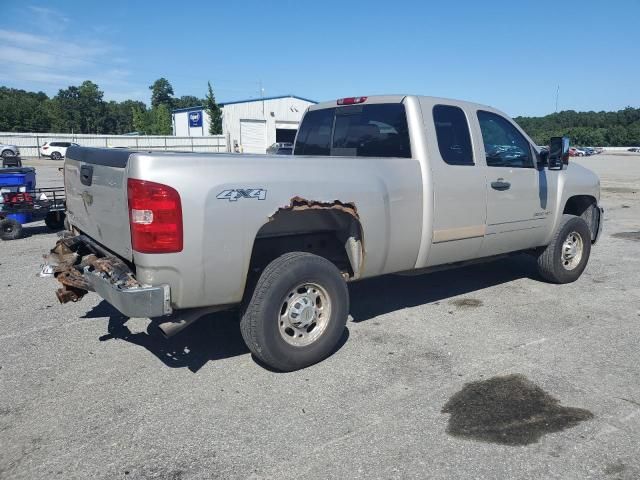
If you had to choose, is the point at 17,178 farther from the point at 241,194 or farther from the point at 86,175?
the point at 241,194

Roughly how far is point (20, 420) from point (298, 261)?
2.07 metres

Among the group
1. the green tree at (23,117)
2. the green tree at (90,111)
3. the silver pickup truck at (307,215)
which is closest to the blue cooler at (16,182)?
the silver pickup truck at (307,215)

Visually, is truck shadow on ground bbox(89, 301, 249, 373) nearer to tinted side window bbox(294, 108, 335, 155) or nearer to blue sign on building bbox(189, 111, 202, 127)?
tinted side window bbox(294, 108, 335, 155)

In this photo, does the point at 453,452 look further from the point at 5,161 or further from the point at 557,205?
the point at 5,161

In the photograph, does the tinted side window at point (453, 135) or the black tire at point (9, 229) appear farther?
the black tire at point (9, 229)

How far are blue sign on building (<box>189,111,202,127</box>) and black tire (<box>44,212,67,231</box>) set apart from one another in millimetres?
42300

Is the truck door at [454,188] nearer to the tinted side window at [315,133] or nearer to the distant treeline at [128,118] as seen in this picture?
the tinted side window at [315,133]

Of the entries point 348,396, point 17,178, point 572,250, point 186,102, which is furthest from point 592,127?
point 348,396

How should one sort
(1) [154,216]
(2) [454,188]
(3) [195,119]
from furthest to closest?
(3) [195,119] → (2) [454,188] → (1) [154,216]

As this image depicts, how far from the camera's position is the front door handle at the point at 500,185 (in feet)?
16.8

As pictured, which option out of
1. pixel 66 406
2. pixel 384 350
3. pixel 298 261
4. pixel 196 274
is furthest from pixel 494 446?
pixel 66 406

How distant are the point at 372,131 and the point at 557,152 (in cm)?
216

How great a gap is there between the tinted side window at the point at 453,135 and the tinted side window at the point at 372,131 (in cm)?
33

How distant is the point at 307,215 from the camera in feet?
13.5
